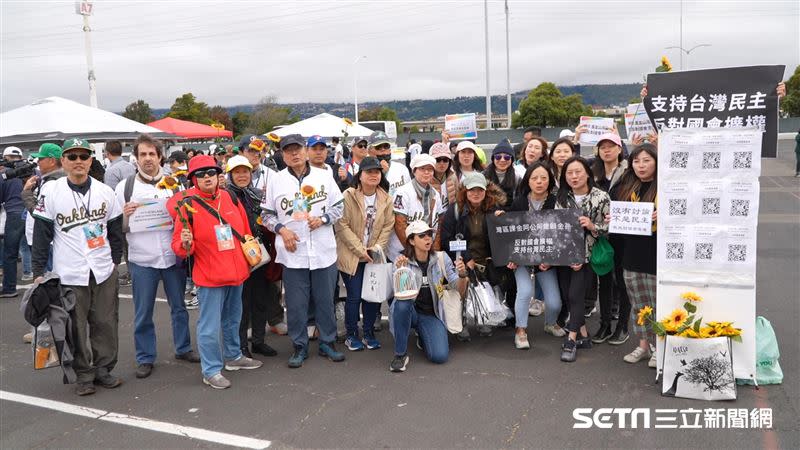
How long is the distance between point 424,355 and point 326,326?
0.99 m

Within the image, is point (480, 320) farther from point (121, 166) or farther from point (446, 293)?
point (121, 166)

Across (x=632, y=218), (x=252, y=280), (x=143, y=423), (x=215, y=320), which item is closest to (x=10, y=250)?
(x=252, y=280)

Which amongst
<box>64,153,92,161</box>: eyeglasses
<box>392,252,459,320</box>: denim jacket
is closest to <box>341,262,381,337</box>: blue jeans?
<box>392,252,459,320</box>: denim jacket

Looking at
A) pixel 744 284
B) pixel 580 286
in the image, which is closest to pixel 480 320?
pixel 580 286

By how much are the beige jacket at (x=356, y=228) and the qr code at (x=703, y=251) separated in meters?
2.72

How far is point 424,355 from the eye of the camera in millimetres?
5664

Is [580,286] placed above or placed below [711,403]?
above

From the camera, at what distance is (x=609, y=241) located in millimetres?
5527

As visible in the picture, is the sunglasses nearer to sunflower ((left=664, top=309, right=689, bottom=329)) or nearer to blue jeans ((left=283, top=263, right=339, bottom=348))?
blue jeans ((left=283, top=263, right=339, bottom=348))

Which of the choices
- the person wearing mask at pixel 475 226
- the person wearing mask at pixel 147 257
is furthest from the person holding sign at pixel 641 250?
the person wearing mask at pixel 147 257

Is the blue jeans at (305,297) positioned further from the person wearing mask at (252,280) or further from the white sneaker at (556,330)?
the white sneaker at (556,330)

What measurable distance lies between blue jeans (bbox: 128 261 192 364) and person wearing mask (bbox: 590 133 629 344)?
13.2ft

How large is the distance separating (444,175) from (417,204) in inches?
31.7

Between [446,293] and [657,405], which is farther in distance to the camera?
[446,293]
